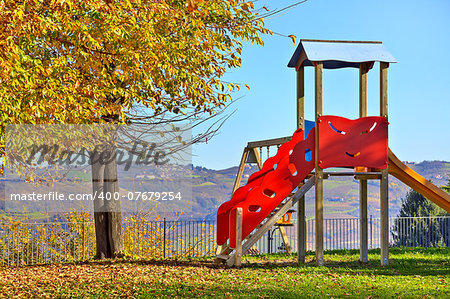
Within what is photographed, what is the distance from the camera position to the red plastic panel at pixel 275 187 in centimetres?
1130

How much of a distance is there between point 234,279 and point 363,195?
4.78 meters

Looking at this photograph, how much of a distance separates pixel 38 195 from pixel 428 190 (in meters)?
11.8

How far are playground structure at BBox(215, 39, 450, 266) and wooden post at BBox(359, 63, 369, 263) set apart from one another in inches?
27.1

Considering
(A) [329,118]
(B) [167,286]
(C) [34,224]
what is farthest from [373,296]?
(C) [34,224]

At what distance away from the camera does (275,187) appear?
A: 11.4m

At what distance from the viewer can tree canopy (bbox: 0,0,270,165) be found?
9959 mm

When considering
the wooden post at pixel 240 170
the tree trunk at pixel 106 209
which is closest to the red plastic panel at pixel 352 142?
the wooden post at pixel 240 170

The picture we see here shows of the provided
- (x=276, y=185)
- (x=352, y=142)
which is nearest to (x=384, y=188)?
(x=352, y=142)

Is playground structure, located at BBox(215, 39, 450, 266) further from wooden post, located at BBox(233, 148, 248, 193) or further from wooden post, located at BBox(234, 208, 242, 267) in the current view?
wooden post, located at BBox(233, 148, 248, 193)

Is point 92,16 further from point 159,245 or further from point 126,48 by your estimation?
point 159,245

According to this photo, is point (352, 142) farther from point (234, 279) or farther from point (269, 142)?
point (234, 279)

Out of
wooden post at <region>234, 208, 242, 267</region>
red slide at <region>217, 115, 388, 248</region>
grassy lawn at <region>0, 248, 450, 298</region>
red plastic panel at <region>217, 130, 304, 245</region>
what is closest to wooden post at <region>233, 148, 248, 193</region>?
red plastic panel at <region>217, 130, 304, 245</region>

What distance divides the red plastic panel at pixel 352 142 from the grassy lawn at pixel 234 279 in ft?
7.92

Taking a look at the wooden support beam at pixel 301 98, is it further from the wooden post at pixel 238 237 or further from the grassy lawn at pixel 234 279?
the grassy lawn at pixel 234 279
